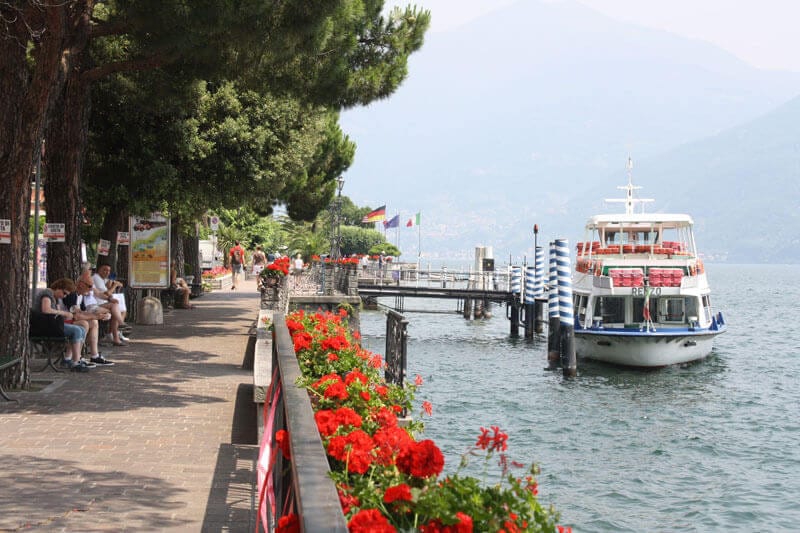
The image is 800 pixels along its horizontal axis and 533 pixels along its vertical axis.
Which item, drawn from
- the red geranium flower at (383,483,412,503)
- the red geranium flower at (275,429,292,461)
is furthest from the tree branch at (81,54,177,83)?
the red geranium flower at (383,483,412,503)

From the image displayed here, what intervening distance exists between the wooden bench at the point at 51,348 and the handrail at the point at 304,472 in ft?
28.8

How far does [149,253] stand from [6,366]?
11240 mm

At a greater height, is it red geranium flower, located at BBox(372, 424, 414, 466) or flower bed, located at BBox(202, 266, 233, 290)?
flower bed, located at BBox(202, 266, 233, 290)

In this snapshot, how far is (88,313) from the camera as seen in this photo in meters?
15.3

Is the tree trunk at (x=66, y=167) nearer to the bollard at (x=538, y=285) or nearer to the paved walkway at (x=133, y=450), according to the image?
the paved walkway at (x=133, y=450)

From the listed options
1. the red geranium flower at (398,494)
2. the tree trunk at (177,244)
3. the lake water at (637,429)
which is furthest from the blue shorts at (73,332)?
the tree trunk at (177,244)

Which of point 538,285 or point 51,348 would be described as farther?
point 538,285

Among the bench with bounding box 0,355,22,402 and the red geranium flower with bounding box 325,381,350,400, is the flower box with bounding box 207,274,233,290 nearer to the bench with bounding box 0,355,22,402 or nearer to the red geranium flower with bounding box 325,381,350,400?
the bench with bounding box 0,355,22,402

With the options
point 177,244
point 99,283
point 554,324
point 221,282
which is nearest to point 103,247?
point 99,283

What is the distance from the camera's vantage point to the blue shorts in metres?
14.5

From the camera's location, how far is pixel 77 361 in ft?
49.1

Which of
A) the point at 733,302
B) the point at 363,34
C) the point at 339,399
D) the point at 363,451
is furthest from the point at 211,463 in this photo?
the point at 733,302

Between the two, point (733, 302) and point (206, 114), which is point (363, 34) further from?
point (733, 302)

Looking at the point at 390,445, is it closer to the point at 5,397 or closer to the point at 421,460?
the point at 421,460
